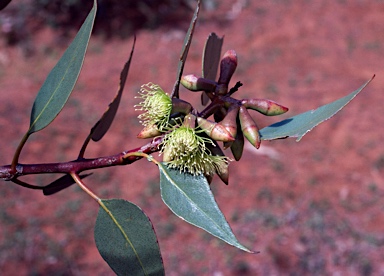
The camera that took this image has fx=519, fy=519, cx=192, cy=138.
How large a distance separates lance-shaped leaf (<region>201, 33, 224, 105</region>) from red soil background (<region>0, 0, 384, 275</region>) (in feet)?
7.90

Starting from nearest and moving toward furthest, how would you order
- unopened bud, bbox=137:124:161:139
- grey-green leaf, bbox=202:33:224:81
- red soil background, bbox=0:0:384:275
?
unopened bud, bbox=137:124:161:139, grey-green leaf, bbox=202:33:224:81, red soil background, bbox=0:0:384:275

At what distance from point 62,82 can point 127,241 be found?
29 cm

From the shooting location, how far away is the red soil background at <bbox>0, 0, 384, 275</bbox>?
10.9 feet

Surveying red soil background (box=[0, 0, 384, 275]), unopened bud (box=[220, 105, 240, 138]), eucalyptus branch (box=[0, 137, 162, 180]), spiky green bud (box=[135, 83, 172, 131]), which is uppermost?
unopened bud (box=[220, 105, 240, 138])

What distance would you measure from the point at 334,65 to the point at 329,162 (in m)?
1.70

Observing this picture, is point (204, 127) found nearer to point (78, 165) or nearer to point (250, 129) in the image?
point (250, 129)

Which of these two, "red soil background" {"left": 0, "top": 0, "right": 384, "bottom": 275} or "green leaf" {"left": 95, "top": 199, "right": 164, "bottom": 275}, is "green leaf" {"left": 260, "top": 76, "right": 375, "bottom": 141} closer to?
"green leaf" {"left": 95, "top": 199, "right": 164, "bottom": 275}

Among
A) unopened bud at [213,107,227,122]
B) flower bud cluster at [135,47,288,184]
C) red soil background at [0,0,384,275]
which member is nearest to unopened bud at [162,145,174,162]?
flower bud cluster at [135,47,288,184]

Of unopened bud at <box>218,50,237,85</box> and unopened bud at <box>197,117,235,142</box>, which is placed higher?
unopened bud at <box>218,50,237,85</box>

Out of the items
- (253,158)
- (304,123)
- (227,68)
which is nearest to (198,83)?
(227,68)

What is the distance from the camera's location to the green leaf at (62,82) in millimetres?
833

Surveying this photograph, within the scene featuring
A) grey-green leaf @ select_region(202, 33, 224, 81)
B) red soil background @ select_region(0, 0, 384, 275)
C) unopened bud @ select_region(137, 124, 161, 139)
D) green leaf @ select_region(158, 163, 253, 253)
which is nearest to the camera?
green leaf @ select_region(158, 163, 253, 253)

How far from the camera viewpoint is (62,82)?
88 cm

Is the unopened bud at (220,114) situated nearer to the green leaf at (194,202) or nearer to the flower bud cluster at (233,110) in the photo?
the flower bud cluster at (233,110)
